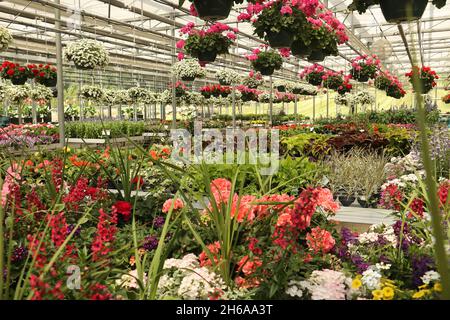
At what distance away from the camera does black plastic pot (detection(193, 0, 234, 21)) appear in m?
2.48

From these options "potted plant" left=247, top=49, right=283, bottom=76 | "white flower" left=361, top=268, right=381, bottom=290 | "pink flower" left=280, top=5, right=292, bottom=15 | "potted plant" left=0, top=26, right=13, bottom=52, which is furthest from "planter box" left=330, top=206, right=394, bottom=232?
"potted plant" left=0, top=26, right=13, bottom=52

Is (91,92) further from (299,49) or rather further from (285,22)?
(285,22)

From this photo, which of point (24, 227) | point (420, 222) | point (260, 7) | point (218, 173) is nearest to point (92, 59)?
point (260, 7)

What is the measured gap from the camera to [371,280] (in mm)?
1407

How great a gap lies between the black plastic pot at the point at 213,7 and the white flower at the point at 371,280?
1.68 meters

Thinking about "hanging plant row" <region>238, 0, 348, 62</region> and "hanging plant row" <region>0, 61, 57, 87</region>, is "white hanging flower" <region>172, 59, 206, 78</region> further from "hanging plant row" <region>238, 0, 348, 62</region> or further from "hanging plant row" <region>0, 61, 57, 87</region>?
"hanging plant row" <region>238, 0, 348, 62</region>

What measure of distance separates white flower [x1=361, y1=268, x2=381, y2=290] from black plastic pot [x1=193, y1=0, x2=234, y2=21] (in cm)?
168

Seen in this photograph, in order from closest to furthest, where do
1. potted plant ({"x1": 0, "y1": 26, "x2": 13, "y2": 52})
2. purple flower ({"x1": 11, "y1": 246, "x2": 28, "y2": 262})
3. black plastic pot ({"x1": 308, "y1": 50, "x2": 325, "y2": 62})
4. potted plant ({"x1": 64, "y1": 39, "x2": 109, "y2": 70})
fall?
purple flower ({"x1": 11, "y1": 246, "x2": 28, "y2": 262})
black plastic pot ({"x1": 308, "y1": 50, "x2": 325, "y2": 62})
potted plant ({"x1": 0, "y1": 26, "x2": 13, "y2": 52})
potted plant ({"x1": 64, "y1": 39, "x2": 109, "y2": 70})

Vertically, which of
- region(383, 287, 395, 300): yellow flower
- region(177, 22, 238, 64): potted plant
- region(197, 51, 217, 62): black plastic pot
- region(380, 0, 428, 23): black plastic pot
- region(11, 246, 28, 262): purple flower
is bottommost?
region(383, 287, 395, 300): yellow flower

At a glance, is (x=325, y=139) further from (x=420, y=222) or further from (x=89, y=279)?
(x=89, y=279)

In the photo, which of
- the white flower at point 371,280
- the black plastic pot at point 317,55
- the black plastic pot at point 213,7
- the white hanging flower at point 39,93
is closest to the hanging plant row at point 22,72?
the white hanging flower at point 39,93

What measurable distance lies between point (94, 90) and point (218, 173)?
8.97m
